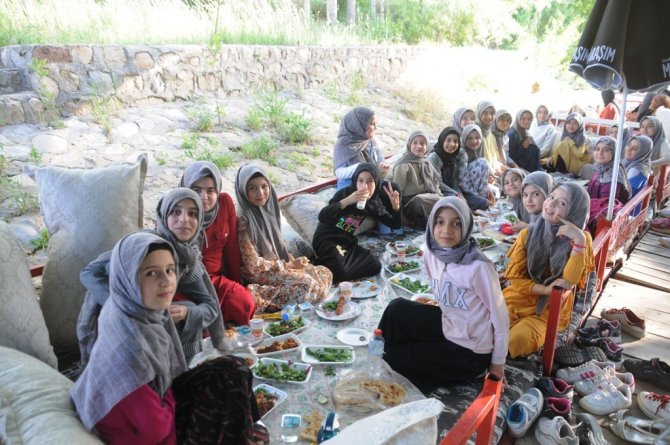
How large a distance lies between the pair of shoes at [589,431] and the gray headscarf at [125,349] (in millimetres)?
2345

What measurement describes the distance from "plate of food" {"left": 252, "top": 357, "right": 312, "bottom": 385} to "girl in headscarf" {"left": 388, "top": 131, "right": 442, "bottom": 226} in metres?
2.91

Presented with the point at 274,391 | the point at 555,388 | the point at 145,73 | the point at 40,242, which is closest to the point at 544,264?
the point at 555,388

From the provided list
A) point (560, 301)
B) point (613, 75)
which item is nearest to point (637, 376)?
point (560, 301)

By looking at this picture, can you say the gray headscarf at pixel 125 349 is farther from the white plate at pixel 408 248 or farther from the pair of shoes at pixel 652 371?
the pair of shoes at pixel 652 371

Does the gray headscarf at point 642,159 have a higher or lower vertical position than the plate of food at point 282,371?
higher

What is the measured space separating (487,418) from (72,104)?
17.8ft

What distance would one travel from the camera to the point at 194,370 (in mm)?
2080

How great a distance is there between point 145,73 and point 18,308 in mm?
4485

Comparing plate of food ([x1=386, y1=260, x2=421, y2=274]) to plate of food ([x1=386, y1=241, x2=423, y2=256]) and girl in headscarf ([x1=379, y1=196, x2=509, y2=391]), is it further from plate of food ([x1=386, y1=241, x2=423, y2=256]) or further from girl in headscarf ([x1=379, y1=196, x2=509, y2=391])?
girl in headscarf ([x1=379, y1=196, x2=509, y2=391])

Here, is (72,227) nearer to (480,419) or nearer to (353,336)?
(353,336)

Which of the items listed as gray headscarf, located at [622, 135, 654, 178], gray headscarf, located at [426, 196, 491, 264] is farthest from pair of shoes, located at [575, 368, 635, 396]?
gray headscarf, located at [622, 135, 654, 178]

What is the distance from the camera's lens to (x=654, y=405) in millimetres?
2922

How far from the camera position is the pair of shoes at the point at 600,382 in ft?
10.00

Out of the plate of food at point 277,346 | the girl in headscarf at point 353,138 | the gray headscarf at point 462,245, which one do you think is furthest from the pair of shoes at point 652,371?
the girl in headscarf at point 353,138
